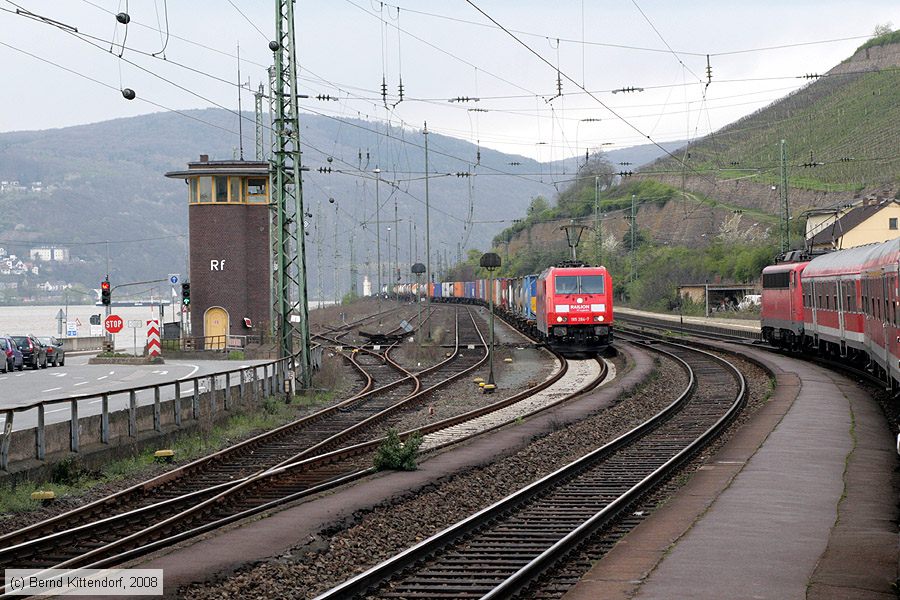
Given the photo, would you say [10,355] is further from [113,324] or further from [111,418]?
[111,418]

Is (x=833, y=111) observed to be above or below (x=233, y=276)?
above

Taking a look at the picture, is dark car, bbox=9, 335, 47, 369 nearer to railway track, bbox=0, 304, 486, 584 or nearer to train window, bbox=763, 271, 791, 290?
railway track, bbox=0, 304, 486, 584

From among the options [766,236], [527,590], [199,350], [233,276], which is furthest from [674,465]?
[766,236]

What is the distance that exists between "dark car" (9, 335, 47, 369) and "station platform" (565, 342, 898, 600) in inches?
1453

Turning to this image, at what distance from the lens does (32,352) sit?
164 feet

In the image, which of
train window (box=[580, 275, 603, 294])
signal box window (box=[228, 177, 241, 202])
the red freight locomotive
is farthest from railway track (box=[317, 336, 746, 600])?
signal box window (box=[228, 177, 241, 202])

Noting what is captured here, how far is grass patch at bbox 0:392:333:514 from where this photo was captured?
1560 centimetres

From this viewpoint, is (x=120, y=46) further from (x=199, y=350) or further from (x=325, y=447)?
(x=199, y=350)

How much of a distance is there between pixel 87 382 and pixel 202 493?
82.1 ft

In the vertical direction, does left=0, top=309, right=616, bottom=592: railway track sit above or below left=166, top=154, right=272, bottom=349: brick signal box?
below

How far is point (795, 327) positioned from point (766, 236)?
63715 millimetres

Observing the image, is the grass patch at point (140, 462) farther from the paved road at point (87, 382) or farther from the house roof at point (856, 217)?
the house roof at point (856, 217)

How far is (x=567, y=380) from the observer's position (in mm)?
36625

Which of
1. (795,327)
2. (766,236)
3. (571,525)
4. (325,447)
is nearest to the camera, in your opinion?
(571,525)
